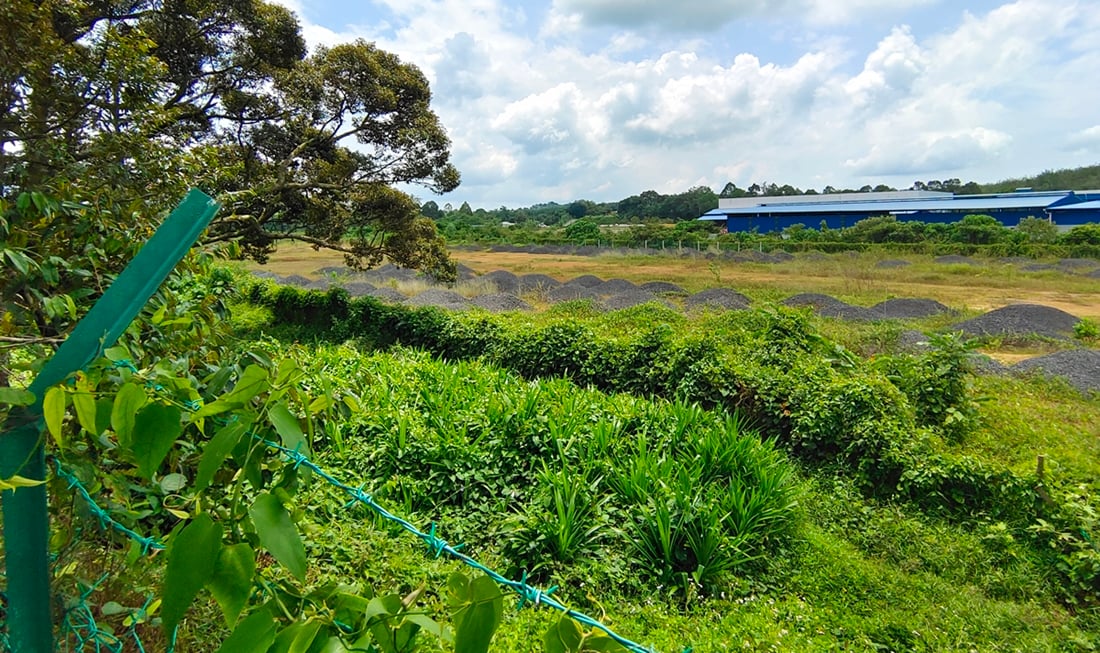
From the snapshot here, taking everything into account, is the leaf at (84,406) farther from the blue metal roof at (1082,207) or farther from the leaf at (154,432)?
the blue metal roof at (1082,207)

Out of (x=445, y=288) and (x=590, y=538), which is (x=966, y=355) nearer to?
(x=590, y=538)

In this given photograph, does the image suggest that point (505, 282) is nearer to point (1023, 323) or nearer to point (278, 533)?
point (1023, 323)

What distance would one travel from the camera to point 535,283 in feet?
54.6

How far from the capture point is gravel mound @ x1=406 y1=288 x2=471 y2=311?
39.7 ft

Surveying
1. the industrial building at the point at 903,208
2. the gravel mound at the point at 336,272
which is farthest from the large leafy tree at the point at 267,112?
the industrial building at the point at 903,208

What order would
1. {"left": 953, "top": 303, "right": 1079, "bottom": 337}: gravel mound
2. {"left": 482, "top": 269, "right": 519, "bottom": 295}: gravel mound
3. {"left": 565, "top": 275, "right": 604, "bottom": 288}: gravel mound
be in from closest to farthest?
1. {"left": 953, "top": 303, "right": 1079, "bottom": 337}: gravel mound
2. {"left": 482, "top": 269, "right": 519, "bottom": 295}: gravel mound
3. {"left": 565, "top": 275, "right": 604, "bottom": 288}: gravel mound

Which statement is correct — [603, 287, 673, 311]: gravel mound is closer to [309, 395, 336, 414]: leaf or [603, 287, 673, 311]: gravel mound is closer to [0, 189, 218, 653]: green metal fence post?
[309, 395, 336, 414]: leaf

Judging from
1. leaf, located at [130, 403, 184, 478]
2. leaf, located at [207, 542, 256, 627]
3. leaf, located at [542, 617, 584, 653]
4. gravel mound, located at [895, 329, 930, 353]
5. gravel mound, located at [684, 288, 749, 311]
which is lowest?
gravel mound, located at [895, 329, 930, 353]

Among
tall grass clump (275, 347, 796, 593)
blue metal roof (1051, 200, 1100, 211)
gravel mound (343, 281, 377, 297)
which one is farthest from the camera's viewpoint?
blue metal roof (1051, 200, 1100, 211)

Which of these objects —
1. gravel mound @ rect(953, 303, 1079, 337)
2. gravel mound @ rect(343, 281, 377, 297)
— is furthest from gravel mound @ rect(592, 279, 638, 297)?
gravel mound @ rect(953, 303, 1079, 337)

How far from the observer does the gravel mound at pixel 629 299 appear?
42.5ft

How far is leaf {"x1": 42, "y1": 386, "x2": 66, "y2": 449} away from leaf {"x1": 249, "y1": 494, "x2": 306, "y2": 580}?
257 millimetres

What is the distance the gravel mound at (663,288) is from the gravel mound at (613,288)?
425 millimetres

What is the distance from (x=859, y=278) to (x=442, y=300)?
522 inches
